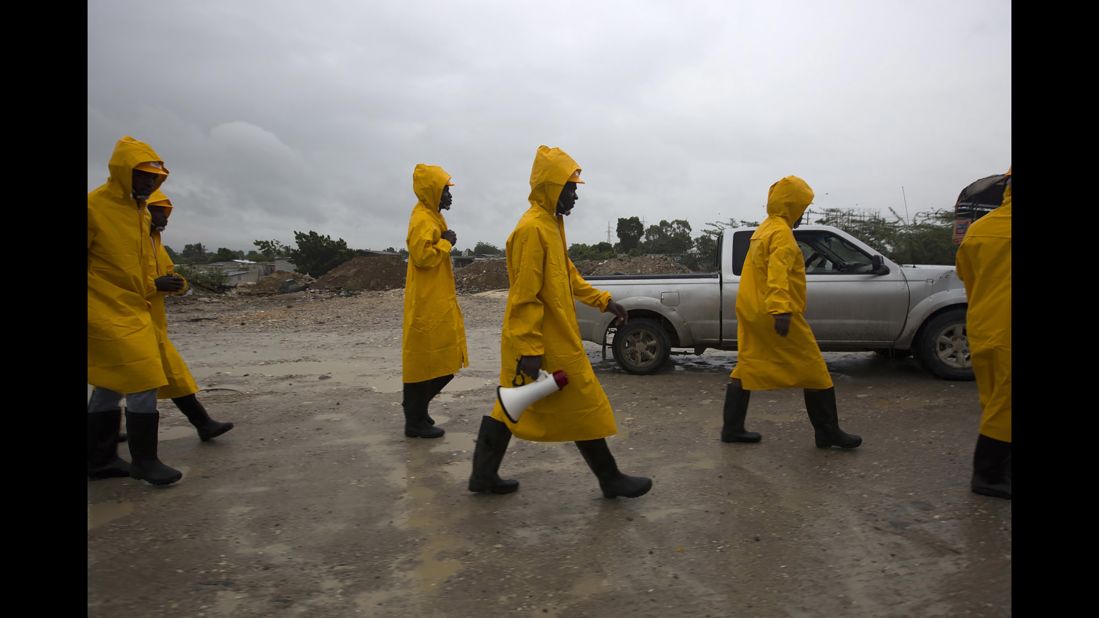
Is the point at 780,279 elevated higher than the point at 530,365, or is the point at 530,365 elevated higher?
the point at 780,279

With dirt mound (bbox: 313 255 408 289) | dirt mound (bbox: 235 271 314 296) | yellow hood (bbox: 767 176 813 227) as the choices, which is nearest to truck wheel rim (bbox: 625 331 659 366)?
yellow hood (bbox: 767 176 813 227)

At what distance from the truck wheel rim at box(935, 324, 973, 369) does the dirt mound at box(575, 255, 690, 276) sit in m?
14.5

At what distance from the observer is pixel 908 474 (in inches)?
177

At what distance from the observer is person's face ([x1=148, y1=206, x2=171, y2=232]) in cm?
554

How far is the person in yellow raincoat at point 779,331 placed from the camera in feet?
16.0

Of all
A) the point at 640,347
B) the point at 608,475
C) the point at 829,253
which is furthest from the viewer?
the point at 640,347

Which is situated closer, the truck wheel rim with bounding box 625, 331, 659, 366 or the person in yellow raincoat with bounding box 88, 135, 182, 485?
the person in yellow raincoat with bounding box 88, 135, 182, 485

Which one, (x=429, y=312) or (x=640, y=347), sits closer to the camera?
(x=429, y=312)

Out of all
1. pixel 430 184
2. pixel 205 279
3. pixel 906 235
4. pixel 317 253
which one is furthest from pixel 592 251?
pixel 430 184

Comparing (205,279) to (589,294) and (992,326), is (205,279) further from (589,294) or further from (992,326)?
(992,326)

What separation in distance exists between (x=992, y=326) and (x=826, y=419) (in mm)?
1498

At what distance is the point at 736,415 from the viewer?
524 centimetres

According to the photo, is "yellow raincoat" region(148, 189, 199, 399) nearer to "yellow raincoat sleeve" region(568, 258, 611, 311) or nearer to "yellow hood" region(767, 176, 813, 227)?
"yellow raincoat sleeve" region(568, 258, 611, 311)
